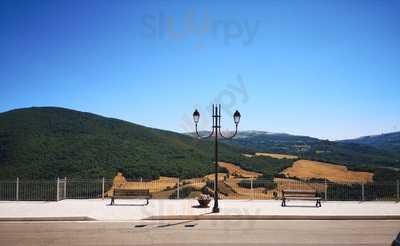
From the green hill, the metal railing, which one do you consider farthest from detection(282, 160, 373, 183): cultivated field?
the metal railing

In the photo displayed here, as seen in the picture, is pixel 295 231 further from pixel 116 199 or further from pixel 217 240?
pixel 116 199

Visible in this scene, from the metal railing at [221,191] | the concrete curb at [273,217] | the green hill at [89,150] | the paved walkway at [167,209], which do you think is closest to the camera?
the concrete curb at [273,217]

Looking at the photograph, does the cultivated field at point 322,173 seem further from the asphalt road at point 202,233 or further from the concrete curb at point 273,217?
the asphalt road at point 202,233

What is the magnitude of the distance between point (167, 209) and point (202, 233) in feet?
17.5

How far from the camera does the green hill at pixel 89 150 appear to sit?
5832 cm

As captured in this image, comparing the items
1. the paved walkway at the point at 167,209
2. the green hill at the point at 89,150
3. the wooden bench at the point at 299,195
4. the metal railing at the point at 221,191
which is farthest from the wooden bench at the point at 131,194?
the green hill at the point at 89,150

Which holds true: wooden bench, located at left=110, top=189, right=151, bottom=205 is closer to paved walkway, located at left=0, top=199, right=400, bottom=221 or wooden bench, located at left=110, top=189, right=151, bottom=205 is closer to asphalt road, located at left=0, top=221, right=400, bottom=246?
paved walkway, located at left=0, top=199, right=400, bottom=221

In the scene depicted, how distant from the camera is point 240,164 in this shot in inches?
2825

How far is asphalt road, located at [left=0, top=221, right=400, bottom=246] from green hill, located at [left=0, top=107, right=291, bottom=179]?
137ft

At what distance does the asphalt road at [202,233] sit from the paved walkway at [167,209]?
1453 mm

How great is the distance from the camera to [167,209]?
18.0 metres

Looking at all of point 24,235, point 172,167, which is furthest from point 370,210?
point 172,167

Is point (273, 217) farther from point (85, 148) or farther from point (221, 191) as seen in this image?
point (85, 148)

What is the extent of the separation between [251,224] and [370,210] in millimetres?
6521
